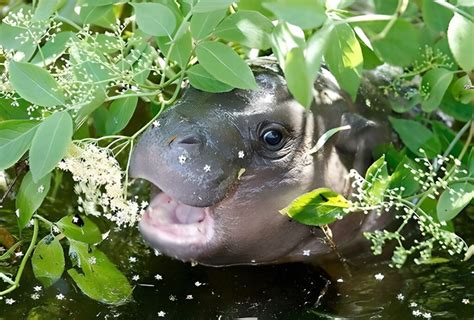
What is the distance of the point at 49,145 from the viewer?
89.0 inches

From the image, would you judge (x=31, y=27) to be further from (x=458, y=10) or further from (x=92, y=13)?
(x=458, y=10)

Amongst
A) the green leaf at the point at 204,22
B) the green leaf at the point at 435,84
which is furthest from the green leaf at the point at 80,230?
the green leaf at the point at 435,84

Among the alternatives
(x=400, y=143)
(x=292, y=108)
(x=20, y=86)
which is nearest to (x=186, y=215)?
(x=292, y=108)

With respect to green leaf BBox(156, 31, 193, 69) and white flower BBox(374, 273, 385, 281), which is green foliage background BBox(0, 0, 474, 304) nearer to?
green leaf BBox(156, 31, 193, 69)

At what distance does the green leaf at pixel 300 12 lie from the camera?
6.57ft

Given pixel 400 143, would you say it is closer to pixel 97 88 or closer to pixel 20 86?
pixel 97 88

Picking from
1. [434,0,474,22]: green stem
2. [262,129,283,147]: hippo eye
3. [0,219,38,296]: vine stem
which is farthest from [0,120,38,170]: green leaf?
[434,0,474,22]: green stem

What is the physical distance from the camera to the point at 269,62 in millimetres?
2756

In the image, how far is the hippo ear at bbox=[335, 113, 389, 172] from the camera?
283 centimetres

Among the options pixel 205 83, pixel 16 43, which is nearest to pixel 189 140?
pixel 205 83

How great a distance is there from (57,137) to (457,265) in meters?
1.27

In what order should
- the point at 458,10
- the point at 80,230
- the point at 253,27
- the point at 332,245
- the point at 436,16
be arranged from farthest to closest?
1. the point at 332,245
2. the point at 436,16
3. the point at 80,230
4. the point at 253,27
5. the point at 458,10

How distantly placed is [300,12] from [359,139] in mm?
919

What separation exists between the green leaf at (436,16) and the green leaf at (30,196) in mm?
1102
